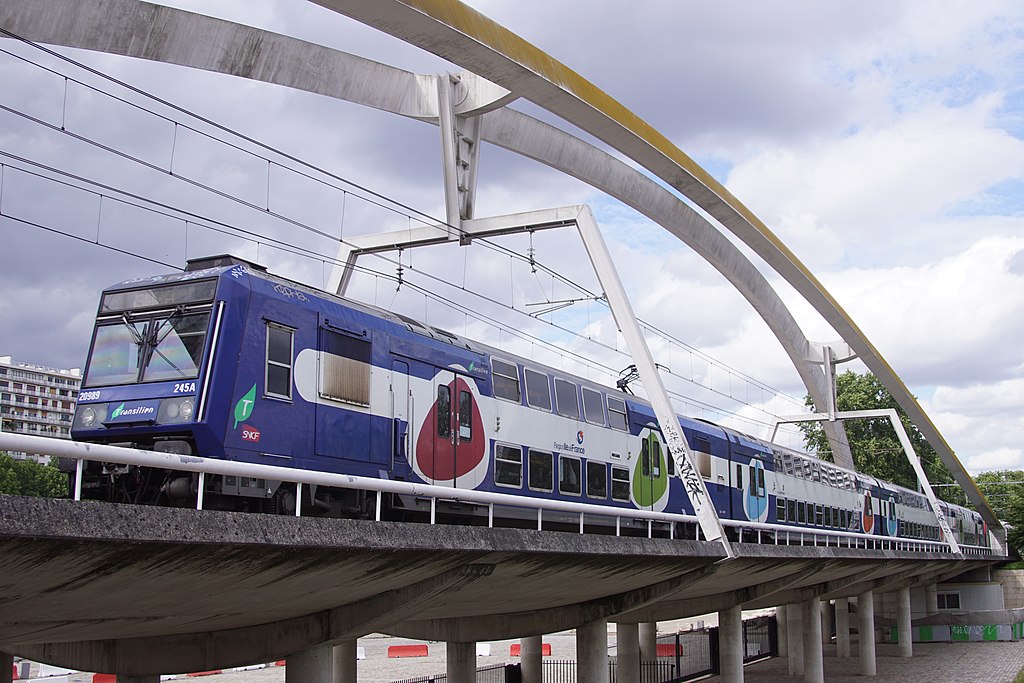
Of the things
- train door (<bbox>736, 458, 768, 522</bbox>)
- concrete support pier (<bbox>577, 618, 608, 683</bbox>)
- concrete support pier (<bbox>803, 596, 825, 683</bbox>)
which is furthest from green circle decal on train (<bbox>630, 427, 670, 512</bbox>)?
concrete support pier (<bbox>803, 596, 825, 683</bbox>)

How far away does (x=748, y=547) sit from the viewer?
78.6 feet

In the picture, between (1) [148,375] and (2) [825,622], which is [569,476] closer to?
(1) [148,375]

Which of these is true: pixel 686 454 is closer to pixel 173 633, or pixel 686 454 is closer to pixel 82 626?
pixel 173 633

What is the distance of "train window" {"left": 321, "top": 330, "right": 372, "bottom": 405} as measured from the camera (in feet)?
54.5

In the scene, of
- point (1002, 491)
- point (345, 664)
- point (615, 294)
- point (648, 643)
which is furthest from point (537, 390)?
point (1002, 491)

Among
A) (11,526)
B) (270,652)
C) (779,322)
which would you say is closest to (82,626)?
(270,652)

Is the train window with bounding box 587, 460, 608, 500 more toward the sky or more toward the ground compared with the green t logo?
more toward the ground

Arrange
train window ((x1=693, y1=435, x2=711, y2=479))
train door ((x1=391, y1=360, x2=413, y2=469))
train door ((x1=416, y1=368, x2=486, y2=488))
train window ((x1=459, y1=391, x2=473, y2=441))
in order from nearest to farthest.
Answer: train door ((x1=391, y1=360, x2=413, y2=469)) < train door ((x1=416, y1=368, x2=486, y2=488)) < train window ((x1=459, y1=391, x2=473, y2=441)) < train window ((x1=693, y1=435, x2=711, y2=479))

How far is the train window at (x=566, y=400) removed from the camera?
74.6 feet

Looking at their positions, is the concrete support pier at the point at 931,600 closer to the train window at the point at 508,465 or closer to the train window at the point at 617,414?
the train window at the point at 617,414

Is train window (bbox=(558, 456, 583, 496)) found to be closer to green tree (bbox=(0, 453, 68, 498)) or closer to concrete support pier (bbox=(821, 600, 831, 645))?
green tree (bbox=(0, 453, 68, 498))

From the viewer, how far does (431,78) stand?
23812 millimetres

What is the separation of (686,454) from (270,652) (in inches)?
349

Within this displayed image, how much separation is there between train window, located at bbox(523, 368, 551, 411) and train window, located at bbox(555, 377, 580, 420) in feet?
1.40
